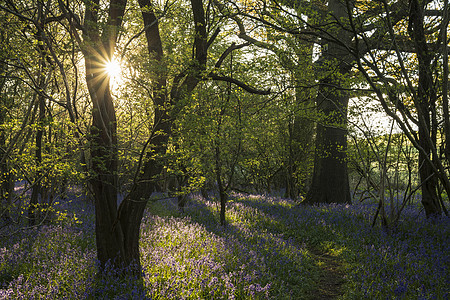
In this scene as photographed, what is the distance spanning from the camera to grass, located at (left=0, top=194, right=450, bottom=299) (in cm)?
477

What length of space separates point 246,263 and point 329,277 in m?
1.81

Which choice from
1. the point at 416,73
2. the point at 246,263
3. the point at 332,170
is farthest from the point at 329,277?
the point at 332,170

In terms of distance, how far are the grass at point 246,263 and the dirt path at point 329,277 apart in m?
0.02

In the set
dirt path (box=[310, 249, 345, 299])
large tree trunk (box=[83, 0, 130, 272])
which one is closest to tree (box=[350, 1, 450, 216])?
dirt path (box=[310, 249, 345, 299])

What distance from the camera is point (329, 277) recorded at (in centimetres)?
654

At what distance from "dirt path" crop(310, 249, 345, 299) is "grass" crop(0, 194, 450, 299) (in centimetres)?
2

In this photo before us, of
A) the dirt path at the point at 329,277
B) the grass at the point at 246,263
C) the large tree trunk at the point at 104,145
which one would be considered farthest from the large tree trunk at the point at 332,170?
the large tree trunk at the point at 104,145

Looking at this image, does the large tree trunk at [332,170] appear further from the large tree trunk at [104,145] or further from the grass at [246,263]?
the large tree trunk at [104,145]

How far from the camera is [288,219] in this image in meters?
10.8

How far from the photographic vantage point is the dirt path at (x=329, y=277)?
227 inches

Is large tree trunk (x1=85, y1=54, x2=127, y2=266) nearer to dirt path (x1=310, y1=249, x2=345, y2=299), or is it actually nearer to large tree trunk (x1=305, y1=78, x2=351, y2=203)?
dirt path (x1=310, y1=249, x2=345, y2=299)

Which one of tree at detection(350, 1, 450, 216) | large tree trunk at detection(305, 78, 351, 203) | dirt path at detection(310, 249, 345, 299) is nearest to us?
tree at detection(350, 1, 450, 216)

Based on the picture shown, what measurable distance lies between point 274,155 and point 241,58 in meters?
9.06

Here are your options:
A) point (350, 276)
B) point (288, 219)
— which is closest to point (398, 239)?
point (350, 276)
